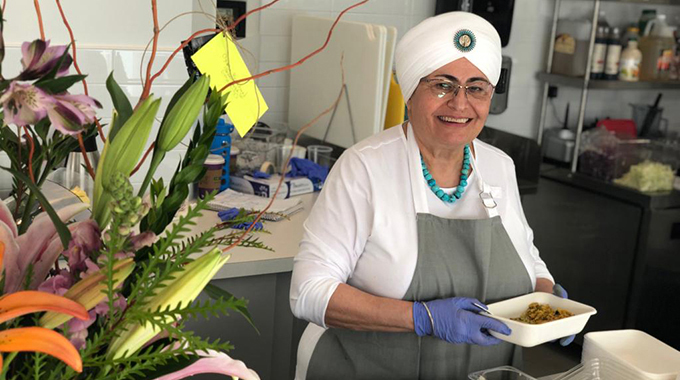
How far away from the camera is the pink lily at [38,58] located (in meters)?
0.53

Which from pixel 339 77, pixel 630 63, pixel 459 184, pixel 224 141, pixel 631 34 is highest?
pixel 631 34

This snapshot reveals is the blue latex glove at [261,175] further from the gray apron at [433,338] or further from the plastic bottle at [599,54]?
the plastic bottle at [599,54]

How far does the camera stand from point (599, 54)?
13.4 feet

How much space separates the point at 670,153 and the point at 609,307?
2.68 feet

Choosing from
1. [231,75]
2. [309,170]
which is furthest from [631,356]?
[309,170]

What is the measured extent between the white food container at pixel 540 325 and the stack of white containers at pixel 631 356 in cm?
8

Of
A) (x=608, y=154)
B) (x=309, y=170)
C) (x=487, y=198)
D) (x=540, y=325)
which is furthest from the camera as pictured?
(x=608, y=154)

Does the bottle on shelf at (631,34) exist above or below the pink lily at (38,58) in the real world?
above

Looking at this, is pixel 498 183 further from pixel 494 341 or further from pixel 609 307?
pixel 609 307

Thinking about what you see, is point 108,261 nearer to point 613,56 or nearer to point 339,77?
point 339,77

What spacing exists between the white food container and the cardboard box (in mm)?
1287

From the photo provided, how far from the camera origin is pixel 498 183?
1.85 meters

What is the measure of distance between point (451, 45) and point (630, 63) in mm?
2798

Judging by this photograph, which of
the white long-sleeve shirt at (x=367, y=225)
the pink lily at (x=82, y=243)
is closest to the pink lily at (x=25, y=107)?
the pink lily at (x=82, y=243)
